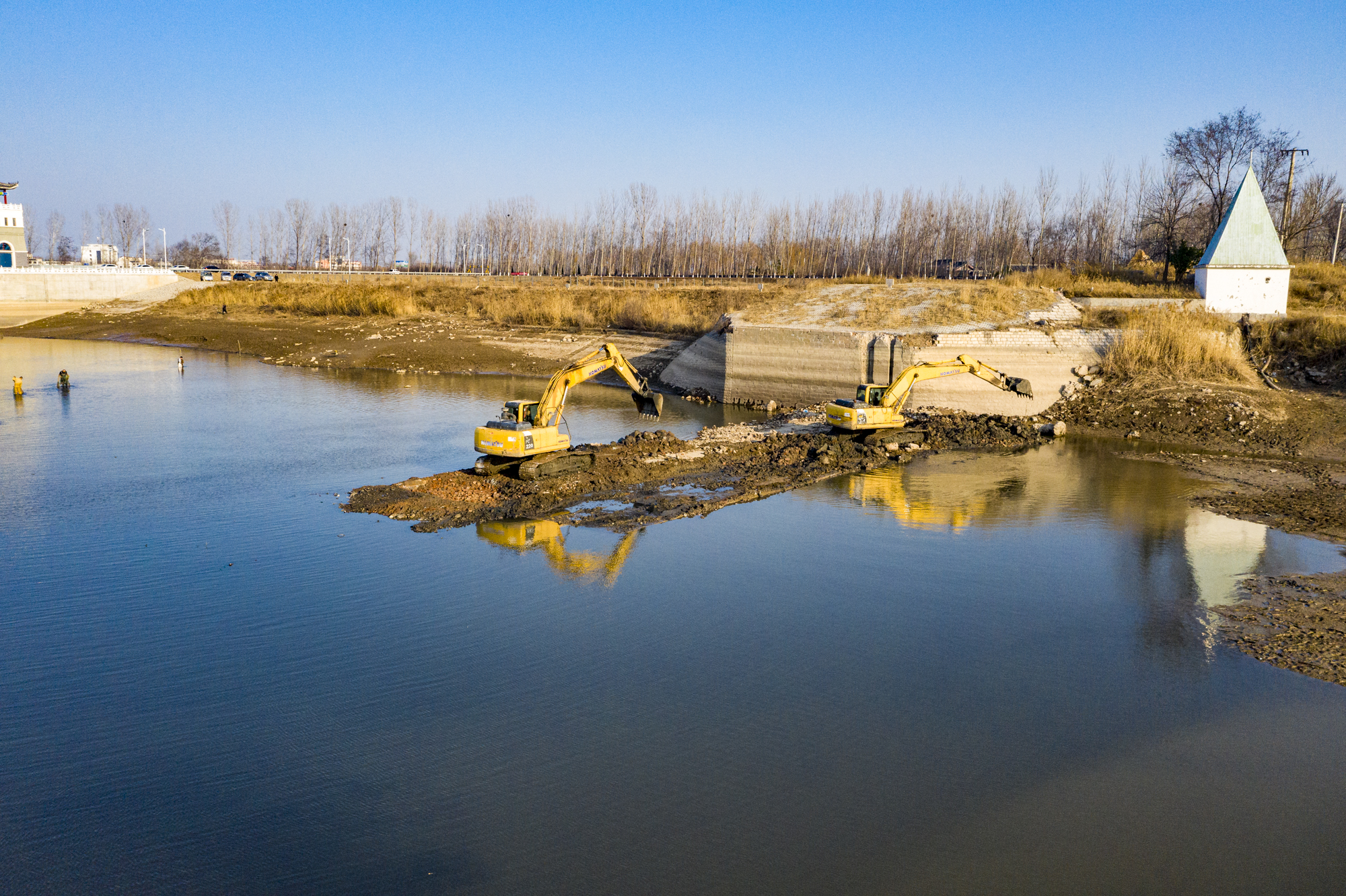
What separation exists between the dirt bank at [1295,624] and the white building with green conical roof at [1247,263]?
82.3ft

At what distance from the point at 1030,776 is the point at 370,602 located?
8595mm

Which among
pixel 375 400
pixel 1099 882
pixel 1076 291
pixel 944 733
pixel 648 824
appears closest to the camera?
pixel 1099 882

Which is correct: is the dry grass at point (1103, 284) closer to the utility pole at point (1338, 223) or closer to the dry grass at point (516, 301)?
the dry grass at point (516, 301)

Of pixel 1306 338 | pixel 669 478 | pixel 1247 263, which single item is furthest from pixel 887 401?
pixel 1247 263

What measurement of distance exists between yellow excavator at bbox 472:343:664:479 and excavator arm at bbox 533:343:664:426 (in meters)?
0.01

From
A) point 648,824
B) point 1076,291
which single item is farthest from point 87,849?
point 1076,291

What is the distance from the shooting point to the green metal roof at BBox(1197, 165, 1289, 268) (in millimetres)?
35062

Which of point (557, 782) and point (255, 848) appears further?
point (557, 782)

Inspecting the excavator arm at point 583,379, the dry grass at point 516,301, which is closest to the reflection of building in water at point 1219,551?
the excavator arm at point 583,379

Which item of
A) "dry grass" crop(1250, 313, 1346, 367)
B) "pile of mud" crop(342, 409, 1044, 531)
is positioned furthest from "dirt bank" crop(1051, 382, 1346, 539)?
"pile of mud" crop(342, 409, 1044, 531)

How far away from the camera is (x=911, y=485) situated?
2109 cm

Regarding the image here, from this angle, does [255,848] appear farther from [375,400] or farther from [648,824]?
[375,400]

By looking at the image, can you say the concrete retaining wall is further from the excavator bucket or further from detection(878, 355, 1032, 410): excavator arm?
detection(878, 355, 1032, 410): excavator arm

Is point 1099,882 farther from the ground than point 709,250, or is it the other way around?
point 709,250
